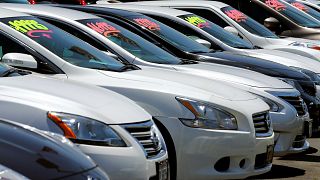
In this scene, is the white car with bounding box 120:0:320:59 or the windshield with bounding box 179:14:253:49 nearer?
the windshield with bounding box 179:14:253:49

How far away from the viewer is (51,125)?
5.55 m

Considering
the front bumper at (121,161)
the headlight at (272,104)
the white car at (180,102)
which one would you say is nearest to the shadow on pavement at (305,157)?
the headlight at (272,104)

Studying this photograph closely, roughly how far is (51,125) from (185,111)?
1626 millimetres

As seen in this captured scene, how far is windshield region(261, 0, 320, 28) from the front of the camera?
15.6 metres

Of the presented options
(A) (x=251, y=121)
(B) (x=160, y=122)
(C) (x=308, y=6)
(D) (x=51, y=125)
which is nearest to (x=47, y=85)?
(D) (x=51, y=125)

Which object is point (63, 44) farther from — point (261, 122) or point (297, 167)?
point (297, 167)

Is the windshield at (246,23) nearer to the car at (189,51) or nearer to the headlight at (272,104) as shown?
the car at (189,51)

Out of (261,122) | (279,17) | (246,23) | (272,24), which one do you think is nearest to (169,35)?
(261,122)

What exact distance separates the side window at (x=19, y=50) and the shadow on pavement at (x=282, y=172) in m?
2.37

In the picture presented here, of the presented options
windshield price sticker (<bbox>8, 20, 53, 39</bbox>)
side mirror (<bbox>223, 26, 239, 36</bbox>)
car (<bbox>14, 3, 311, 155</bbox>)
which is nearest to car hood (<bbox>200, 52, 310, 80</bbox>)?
car (<bbox>14, 3, 311, 155</bbox>)

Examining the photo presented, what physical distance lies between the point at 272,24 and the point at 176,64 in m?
6.74

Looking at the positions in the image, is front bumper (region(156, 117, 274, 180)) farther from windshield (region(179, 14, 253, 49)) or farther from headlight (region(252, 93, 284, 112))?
windshield (region(179, 14, 253, 49))

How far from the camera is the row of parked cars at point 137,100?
5477 mm

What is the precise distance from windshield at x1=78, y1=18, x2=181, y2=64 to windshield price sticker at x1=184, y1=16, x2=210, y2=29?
2.62 metres
